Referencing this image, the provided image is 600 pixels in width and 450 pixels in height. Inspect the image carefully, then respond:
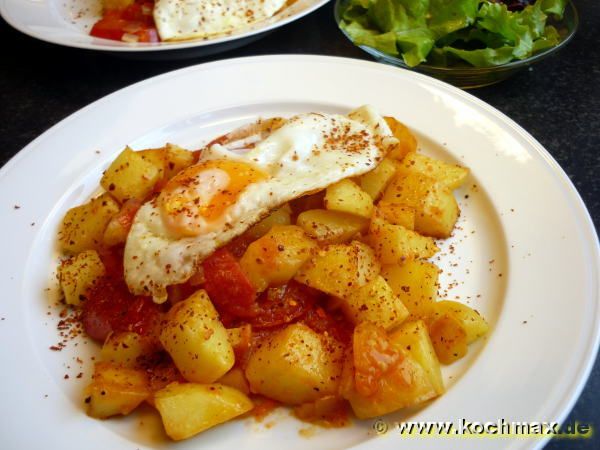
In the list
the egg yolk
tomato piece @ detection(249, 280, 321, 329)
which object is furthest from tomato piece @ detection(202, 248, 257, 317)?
the egg yolk

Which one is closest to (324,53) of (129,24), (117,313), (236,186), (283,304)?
(129,24)

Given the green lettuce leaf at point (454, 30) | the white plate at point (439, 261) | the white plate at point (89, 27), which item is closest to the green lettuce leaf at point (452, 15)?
the green lettuce leaf at point (454, 30)

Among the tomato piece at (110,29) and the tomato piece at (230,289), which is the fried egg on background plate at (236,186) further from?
the tomato piece at (110,29)

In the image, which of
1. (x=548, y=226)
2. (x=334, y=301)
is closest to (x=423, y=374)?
(x=334, y=301)

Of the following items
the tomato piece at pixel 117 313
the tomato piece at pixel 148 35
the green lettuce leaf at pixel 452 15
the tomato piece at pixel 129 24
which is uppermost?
the tomato piece at pixel 129 24

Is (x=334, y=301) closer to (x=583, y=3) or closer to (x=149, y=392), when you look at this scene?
(x=149, y=392)
